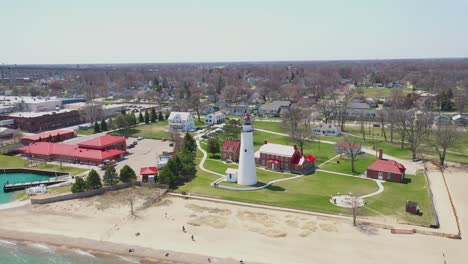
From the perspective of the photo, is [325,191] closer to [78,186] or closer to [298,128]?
→ [298,128]

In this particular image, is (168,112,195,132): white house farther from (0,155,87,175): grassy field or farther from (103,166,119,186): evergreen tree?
(103,166,119,186): evergreen tree

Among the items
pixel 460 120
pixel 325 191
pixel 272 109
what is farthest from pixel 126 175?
pixel 460 120

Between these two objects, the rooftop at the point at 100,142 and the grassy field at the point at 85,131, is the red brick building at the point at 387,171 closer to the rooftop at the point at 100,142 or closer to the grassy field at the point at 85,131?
the rooftop at the point at 100,142

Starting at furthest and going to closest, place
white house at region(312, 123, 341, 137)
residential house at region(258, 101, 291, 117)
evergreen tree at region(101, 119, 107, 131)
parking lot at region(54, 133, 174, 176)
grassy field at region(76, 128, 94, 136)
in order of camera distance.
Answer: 1. residential house at region(258, 101, 291, 117)
2. evergreen tree at region(101, 119, 107, 131)
3. grassy field at region(76, 128, 94, 136)
4. white house at region(312, 123, 341, 137)
5. parking lot at region(54, 133, 174, 176)

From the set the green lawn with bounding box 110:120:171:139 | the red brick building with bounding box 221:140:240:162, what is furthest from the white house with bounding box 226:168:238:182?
the green lawn with bounding box 110:120:171:139

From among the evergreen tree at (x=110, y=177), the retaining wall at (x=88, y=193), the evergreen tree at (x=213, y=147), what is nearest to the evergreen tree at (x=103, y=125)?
the evergreen tree at (x=213, y=147)
